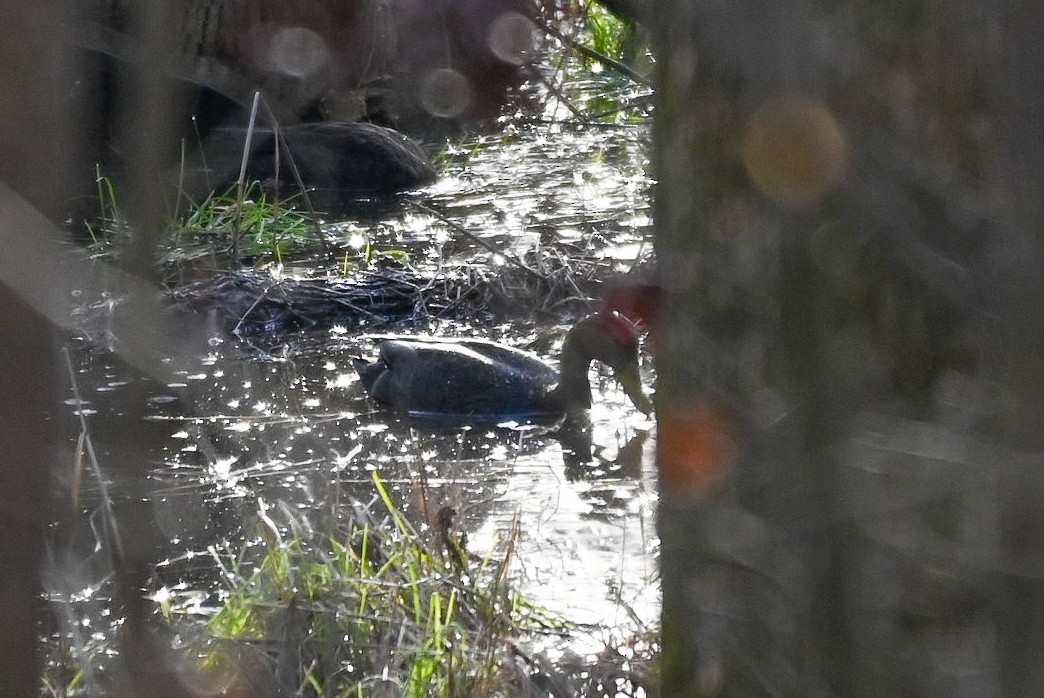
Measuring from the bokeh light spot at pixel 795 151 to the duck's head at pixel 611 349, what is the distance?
3.96 meters

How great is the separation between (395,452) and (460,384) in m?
0.60

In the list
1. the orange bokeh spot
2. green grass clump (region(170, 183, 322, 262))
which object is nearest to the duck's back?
green grass clump (region(170, 183, 322, 262))

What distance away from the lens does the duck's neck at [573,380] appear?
589 centimetres

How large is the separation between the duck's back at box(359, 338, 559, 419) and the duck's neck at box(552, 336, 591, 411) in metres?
0.06

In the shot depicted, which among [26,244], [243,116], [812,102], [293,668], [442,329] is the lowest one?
[293,668]

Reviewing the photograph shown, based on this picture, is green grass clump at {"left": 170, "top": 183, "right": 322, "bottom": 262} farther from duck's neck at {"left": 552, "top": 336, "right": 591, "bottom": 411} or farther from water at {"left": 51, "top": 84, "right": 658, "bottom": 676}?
duck's neck at {"left": 552, "top": 336, "right": 591, "bottom": 411}

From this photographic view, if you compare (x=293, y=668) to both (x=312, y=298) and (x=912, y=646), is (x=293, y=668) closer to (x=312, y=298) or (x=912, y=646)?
(x=912, y=646)

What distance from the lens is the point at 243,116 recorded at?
1038cm

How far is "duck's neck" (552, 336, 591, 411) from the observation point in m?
5.89

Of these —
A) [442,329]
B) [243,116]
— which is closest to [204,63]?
[442,329]

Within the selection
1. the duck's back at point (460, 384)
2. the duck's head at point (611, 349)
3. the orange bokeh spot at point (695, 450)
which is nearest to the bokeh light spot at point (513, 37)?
the orange bokeh spot at point (695, 450)

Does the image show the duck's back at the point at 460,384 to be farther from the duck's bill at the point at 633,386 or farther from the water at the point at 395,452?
the duck's bill at the point at 633,386

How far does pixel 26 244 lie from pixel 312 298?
5965mm

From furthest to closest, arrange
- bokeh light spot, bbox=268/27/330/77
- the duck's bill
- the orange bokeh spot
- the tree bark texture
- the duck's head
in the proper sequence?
the duck's bill
the duck's head
bokeh light spot, bbox=268/27/330/77
the orange bokeh spot
the tree bark texture
